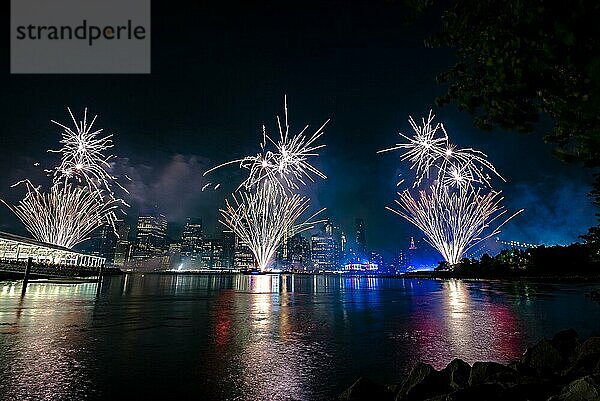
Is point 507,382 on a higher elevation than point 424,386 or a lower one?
higher

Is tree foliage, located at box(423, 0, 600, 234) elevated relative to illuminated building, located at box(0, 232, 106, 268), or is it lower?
lower

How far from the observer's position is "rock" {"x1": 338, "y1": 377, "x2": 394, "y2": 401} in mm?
8086

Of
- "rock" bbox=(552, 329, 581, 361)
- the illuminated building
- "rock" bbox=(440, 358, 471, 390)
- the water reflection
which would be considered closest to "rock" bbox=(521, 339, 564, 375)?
"rock" bbox=(552, 329, 581, 361)

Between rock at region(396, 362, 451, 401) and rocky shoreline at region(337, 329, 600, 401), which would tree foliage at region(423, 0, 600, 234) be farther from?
rock at region(396, 362, 451, 401)

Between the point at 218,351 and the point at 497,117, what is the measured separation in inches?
510

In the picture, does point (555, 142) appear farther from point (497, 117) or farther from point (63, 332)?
point (63, 332)

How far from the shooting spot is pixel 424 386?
27.3 feet

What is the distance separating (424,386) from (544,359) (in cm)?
400

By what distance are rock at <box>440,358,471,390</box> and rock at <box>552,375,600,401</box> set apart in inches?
85.6

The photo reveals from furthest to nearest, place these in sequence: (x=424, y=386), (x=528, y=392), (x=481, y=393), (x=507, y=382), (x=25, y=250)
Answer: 1. (x=25, y=250)
2. (x=424, y=386)
3. (x=507, y=382)
4. (x=528, y=392)
5. (x=481, y=393)

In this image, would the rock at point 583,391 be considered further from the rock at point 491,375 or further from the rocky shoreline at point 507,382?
the rock at point 491,375

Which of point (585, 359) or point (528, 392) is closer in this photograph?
point (528, 392)

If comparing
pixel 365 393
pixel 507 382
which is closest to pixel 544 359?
pixel 507 382

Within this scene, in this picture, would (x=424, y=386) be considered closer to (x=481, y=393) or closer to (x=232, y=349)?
(x=481, y=393)
